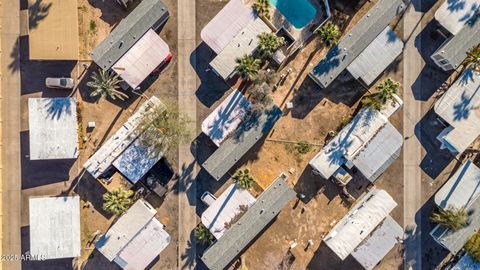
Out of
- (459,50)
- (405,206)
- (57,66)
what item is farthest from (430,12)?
(57,66)

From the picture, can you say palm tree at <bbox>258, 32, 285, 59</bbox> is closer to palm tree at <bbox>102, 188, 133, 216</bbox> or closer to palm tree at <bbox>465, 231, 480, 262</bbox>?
palm tree at <bbox>102, 188, 133, 216</bbox>

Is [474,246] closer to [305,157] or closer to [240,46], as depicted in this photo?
[305,157]

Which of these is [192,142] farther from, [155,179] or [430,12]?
[430,12]

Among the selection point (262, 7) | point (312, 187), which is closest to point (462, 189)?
point (312, 187)

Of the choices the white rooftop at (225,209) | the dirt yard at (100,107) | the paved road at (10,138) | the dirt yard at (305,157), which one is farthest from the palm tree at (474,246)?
the paved road at (10,138)

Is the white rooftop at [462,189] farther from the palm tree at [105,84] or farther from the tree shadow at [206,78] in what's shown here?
the palm tree at [105,84]

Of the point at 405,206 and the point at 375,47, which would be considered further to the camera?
the point at 405,206
